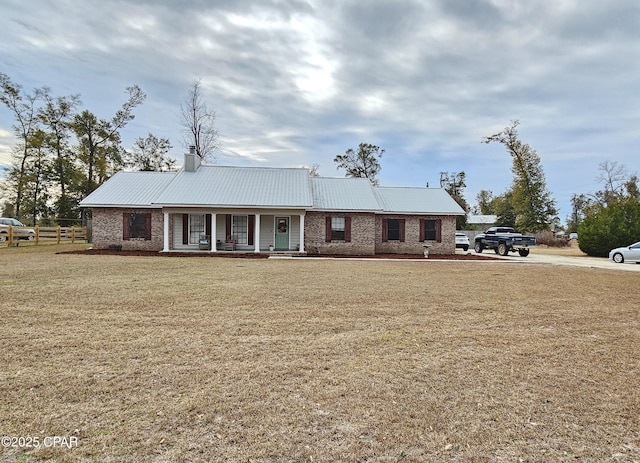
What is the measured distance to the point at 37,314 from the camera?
20.6 feet

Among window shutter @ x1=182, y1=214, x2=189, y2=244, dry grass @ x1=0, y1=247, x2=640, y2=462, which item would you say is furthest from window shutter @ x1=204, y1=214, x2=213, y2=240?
dry grass @ x1=0, y1=247, x2=640, y2=462

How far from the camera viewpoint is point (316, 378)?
4.00 meters

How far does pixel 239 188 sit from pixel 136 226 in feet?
20.2

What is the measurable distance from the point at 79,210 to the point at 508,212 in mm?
52455

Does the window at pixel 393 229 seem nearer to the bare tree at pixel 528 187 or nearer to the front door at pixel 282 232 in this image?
the front door at pixel 282 232

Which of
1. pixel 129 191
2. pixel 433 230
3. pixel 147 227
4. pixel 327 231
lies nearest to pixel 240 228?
pixel 327 231

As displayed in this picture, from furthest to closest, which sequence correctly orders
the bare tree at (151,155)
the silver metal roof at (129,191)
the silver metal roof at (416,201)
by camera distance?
the bare tree at (151,155) → the silver metal roof at (416,201) → the silver metal roof at (129,191)

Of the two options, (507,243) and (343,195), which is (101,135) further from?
(507,243)

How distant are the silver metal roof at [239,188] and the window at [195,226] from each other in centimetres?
138

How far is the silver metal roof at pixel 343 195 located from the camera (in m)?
21.5

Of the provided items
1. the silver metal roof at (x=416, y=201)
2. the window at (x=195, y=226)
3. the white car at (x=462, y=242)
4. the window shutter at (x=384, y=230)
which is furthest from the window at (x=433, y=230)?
the window at (x=195, y=226)

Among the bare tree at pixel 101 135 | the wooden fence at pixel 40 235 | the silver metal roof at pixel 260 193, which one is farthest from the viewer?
the bare tree at pixel 101 135

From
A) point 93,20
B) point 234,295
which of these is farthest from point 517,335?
point 93,20

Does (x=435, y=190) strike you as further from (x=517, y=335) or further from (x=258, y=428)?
(x=258, y=428)
